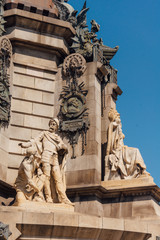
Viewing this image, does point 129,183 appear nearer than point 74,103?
Yes

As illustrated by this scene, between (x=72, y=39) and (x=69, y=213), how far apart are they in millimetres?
8720

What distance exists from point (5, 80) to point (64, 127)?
304cm

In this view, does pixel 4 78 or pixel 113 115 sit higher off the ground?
pixel 4 78

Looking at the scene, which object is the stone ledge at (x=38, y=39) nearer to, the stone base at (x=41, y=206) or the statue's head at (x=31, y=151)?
the statue's head at (x=31, y=151)

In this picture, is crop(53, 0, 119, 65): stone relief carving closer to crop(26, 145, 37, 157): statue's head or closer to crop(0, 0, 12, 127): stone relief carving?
crop(0, 0, 12, 127): stone relief carving

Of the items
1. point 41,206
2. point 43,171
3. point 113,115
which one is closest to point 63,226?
point 41,206

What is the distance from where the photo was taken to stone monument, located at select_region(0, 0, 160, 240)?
18172 millimetres

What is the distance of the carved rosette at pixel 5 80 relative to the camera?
65.2 ft

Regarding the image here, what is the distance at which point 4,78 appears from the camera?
20.2m

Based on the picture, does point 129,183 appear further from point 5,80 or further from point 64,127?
point 5,80

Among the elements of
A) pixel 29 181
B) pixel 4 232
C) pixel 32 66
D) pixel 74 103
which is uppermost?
pixel 32 66

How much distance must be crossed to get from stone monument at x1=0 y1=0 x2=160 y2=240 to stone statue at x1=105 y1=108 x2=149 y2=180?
Result: 0.04 metres

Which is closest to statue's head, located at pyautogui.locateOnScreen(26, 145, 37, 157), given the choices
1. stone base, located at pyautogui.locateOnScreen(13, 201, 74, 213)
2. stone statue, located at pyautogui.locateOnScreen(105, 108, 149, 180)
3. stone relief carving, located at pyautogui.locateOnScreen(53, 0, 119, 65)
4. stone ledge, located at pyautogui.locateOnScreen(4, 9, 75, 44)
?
stone base, located at pyautogui.locateOnScreen(13, 201, 74, 213)

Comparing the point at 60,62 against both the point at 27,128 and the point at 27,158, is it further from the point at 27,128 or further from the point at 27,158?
the point at 27,158
